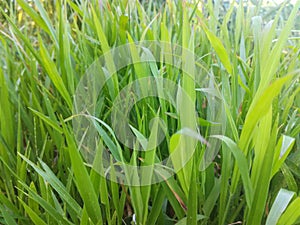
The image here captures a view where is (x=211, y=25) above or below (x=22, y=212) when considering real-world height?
above

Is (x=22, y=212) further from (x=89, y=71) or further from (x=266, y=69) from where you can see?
(x=266, y=69)

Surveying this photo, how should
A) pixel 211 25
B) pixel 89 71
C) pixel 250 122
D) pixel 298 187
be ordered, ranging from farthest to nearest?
Result: pixel 211 25
pixel 89 71
pixel 298 187
pixel 250 122

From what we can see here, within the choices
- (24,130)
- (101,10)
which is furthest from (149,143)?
(101,10)

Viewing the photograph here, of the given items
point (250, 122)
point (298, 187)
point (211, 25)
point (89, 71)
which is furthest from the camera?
point (211, 25)

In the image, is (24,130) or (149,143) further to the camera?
(24,130)

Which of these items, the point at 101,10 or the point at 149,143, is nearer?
the point at 149,143

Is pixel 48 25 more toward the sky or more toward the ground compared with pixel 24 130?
more toward the sky

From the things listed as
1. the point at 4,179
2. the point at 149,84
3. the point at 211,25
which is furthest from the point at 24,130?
the point at 211,25

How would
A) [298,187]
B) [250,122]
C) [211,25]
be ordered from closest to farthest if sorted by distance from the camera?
[250,122] < [298,187] < [211,25]

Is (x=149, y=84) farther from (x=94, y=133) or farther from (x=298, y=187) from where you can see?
(x=298, y=187)
